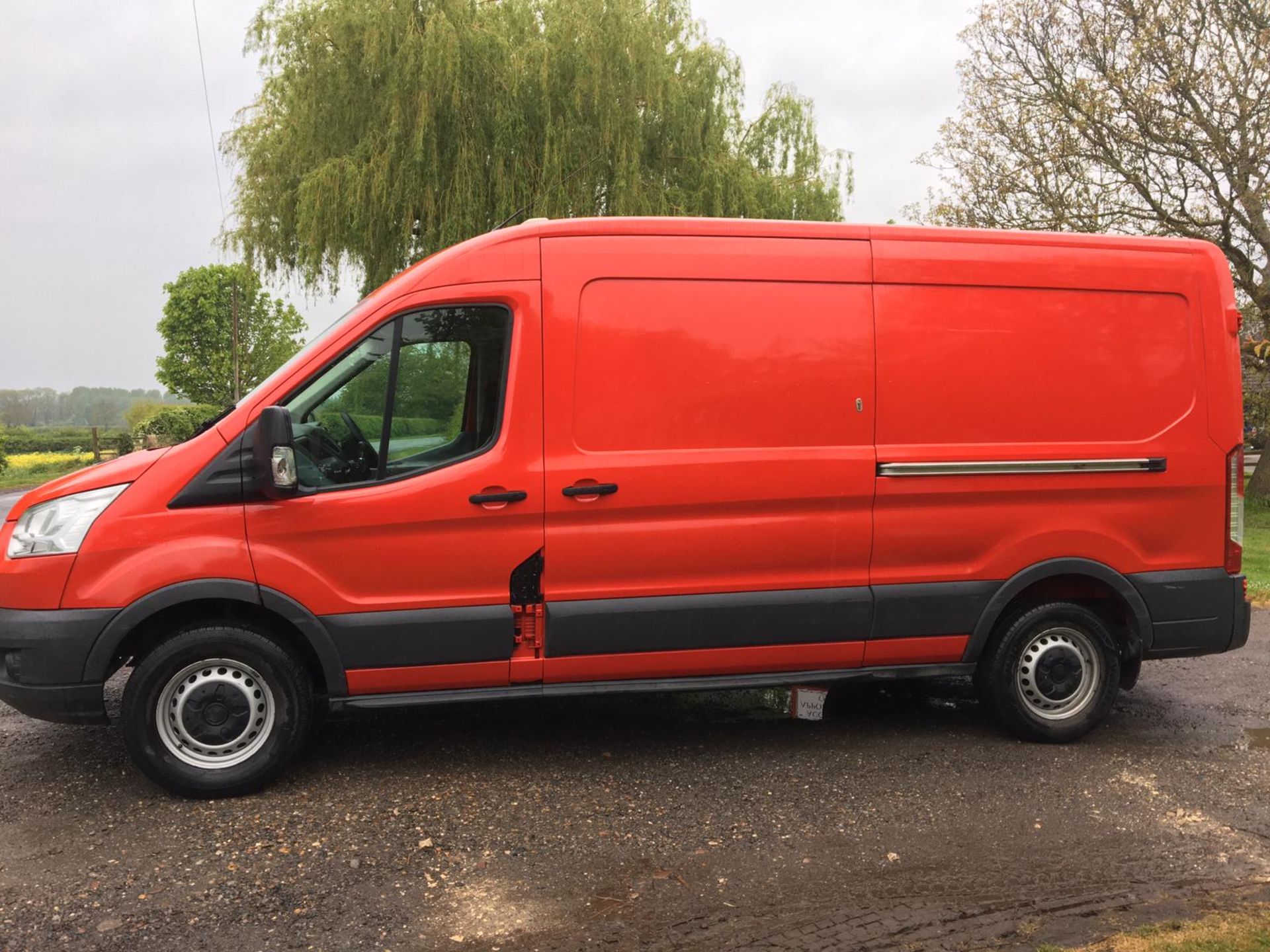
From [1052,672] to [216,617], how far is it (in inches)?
154

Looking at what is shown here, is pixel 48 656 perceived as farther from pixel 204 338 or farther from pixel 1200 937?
pixel 204 338

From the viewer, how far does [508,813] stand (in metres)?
4.23

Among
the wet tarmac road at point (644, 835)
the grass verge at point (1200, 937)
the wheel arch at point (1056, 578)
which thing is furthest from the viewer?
the wheel arch at point (1056, 578)

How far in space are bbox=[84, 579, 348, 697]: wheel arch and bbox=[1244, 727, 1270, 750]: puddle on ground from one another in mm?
4407

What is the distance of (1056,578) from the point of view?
5176mm

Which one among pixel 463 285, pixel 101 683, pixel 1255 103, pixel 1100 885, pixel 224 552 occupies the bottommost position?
pixel 1100 885

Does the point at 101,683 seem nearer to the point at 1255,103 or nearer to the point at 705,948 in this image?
the point at 705,948

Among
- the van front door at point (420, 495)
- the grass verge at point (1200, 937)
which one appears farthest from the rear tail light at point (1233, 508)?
the van front door at point (420, 495)

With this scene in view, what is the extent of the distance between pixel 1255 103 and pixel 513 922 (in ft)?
62.5

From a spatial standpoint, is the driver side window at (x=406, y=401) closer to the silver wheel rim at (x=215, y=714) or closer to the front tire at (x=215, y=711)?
the front tire at (x=215, y=711)

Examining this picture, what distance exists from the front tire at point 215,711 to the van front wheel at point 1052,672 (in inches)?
128

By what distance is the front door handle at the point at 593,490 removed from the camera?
14.7ft

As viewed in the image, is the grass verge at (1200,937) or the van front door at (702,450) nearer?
the grass verge at (1200,937)

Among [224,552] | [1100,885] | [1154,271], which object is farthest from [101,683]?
[1154,271]
